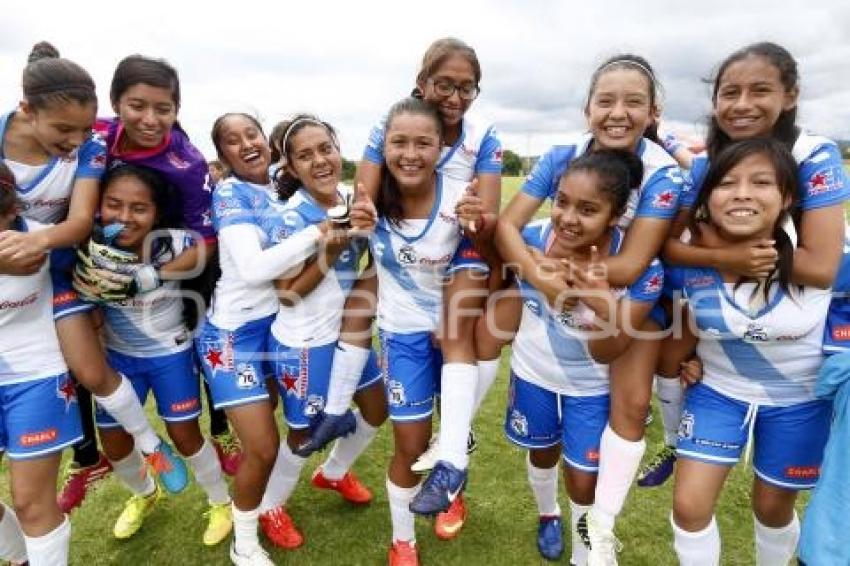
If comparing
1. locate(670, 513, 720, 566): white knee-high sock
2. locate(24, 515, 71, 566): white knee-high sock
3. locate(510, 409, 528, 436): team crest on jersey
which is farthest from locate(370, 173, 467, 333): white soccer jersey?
locate(24, 515, 71, 566): white knee-high sock

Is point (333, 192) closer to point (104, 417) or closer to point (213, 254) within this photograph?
point (213, 254)

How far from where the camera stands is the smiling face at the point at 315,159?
10.5ft

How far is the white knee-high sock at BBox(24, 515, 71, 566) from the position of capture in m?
2.90

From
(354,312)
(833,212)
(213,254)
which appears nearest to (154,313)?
(213,254)

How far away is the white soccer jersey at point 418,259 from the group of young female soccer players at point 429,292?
1cm

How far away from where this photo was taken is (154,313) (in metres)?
3.46

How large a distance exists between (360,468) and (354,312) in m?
1.74

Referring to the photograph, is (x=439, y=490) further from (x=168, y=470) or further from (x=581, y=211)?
(x=168, y=470)

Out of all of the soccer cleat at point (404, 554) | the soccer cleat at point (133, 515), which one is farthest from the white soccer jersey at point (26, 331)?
the soccer cleat at point (404, 554)

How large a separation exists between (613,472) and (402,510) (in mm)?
1173

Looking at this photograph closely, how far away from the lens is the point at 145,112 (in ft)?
10.1

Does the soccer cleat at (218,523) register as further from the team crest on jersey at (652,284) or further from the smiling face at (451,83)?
the team crest on jersey at (652,284)

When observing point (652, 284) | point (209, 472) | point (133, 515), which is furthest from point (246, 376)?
point (652, 284)

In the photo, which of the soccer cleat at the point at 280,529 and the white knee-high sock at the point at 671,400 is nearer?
the white knee-high sock at the point at 671,400
